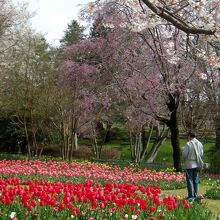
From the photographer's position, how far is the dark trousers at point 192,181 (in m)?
10.0

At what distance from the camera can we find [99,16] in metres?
20.6

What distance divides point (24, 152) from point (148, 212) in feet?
95.1

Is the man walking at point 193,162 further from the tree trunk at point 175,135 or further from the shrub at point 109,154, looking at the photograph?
the shrub at point 109,154

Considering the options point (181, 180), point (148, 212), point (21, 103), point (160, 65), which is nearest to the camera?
point (148, 212)

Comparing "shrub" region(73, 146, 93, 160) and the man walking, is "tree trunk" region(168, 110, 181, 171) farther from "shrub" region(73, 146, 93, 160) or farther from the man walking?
"shrub" region(73, 146, 93, 160)

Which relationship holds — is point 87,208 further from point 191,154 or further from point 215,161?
point 215,161

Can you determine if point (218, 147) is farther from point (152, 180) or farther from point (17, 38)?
point (17, 38)

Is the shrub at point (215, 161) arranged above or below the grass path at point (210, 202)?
above

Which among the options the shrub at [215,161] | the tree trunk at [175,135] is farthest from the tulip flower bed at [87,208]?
the shrub at [215,161]

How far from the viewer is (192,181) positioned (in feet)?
33.3

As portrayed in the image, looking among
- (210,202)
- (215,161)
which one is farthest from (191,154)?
(215,161)

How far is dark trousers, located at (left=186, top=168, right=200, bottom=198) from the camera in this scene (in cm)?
1002

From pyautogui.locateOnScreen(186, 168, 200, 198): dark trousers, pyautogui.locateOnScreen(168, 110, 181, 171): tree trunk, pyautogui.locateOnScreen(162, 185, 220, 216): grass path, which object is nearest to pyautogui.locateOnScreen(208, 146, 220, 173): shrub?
pyautogui.locateOnScreen(168, 110, 181, 171): tree trunk

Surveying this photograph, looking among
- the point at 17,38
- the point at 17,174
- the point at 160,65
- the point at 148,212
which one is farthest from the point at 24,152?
the point at 148,212
